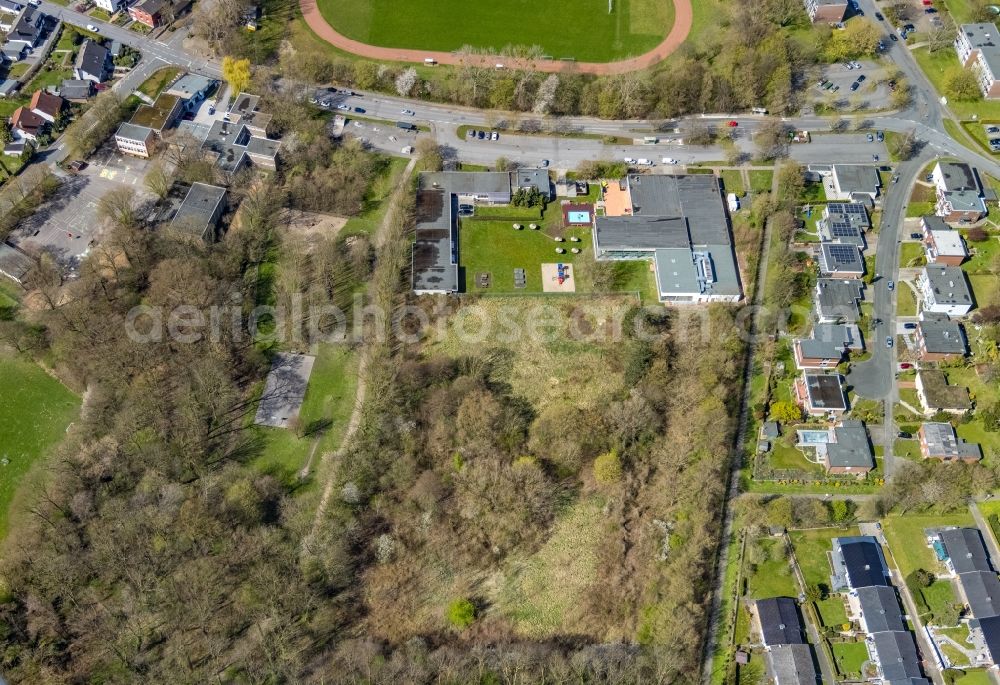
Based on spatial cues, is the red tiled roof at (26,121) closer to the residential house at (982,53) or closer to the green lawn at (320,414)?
the green lawn at (320,414)

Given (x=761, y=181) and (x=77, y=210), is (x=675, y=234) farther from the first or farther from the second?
(x=77, y=210)

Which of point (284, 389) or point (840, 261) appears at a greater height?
point (840, 261)

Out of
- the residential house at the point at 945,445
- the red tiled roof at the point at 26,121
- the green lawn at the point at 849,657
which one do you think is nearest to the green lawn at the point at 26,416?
the red tiled roof at the point at 26,121

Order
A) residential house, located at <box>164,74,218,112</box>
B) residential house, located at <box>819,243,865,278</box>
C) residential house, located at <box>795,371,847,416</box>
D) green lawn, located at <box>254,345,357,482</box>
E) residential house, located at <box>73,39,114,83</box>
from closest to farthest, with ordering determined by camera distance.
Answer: green lawn, located at <box>254,345,357,482</box> → residential house, located at <box>795,371,847,416</box> → residential house, located at <box>819,243,865,278</box> → residential house, located at <box>164,74,218,112</box> → residential house, located at <box>73,39,114,83</box>

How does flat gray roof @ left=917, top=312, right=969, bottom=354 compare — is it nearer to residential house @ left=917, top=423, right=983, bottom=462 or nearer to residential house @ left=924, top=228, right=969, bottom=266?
residential house @ left=924, top=228, right=969, bottom=266

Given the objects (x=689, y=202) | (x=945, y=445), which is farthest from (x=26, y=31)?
(x=945, y=445)

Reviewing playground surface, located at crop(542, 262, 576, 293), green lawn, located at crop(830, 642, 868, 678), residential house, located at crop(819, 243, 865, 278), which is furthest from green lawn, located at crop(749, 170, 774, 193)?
green lawn, located at crop(830, 642, 868, 678)
